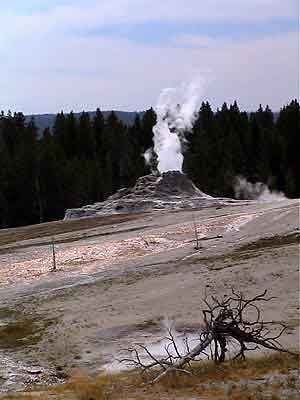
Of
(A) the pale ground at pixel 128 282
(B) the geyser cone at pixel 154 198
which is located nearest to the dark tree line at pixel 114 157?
(B) the geyser cone at pixel 154 198

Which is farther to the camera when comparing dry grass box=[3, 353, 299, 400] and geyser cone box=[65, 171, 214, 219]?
geyser cone box=[65, 171, 214, 219]

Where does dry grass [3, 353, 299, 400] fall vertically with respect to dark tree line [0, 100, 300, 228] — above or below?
below

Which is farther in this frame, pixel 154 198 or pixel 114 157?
pixel 114 157

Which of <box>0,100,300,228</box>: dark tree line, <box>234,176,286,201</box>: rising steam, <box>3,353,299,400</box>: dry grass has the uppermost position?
<box>0,100,300,228</box>: dark tree line

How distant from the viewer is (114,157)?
80.5 metres

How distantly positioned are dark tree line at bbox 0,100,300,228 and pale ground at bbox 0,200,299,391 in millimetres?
25988

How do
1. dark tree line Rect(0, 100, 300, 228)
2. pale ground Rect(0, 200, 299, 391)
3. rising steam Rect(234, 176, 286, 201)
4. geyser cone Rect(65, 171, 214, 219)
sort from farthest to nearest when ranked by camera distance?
rising steam Rect(234, 176, 286, 201), dark tree line Rect(0, 100, 300, 228), geyser cone Rect(65, 171, 214, 219), pale ground Rect(0, 200, 299, 391)

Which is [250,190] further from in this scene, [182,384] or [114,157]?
[182,384]

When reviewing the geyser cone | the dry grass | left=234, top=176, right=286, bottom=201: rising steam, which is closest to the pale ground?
the dry grass

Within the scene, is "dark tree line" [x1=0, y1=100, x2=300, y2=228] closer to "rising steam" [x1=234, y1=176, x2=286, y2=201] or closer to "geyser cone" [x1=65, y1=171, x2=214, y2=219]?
"rising steam" [x1=234, y1=176, x2=286, y2=201]

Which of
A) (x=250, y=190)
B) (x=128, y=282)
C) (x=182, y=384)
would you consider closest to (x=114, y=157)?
(x=250, y=190)

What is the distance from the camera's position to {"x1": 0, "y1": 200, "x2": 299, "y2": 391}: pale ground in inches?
856

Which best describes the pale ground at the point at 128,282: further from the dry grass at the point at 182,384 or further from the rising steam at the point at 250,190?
the rising steam at the point at 250,190

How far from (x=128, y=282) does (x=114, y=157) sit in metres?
52.3
